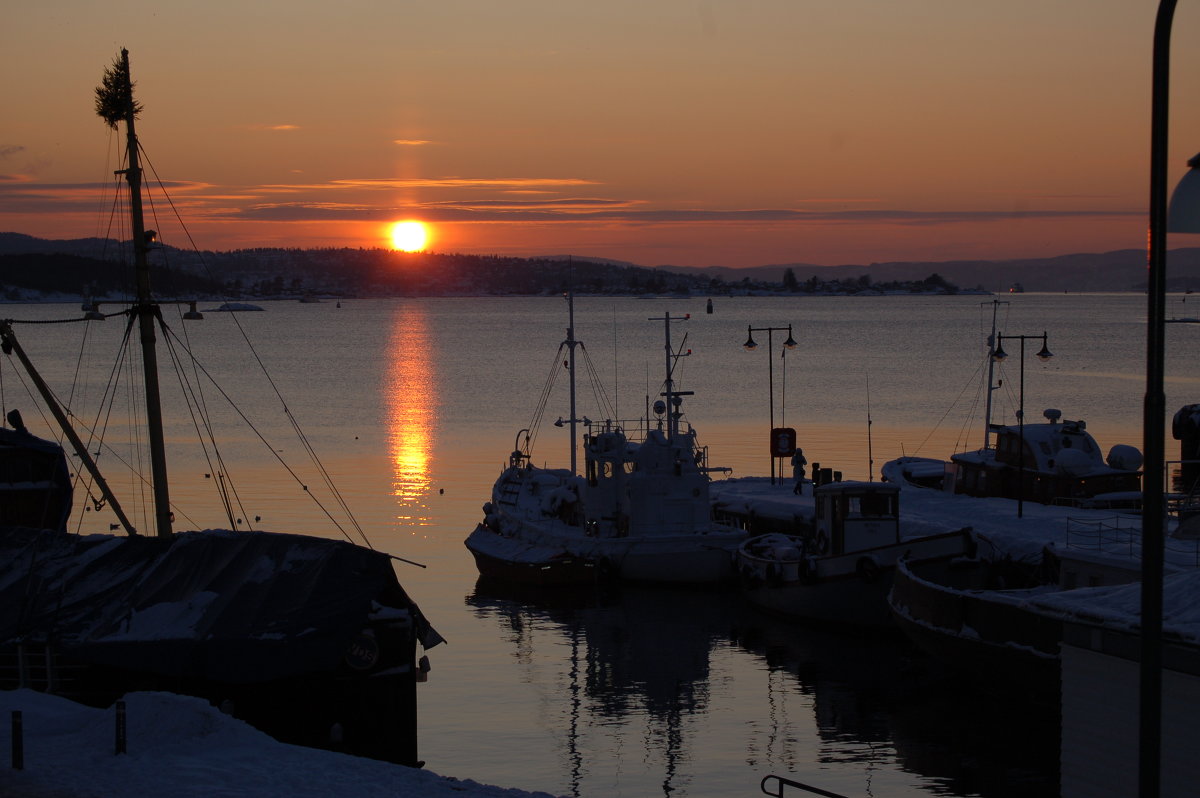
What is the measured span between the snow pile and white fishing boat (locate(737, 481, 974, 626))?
69.4 feet

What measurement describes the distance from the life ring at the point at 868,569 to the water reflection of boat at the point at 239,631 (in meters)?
15.8

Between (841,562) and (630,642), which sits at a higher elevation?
(841,562)

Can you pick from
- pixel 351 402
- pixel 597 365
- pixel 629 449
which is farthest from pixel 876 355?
pixel 629 449

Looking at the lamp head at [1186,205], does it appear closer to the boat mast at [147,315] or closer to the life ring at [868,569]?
the boat mast at [147,315]

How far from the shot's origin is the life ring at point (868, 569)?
34.8 m

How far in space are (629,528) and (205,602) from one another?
74.5 ft

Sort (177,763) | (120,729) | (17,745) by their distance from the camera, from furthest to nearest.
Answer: (120,729), (177,763), (17,745)

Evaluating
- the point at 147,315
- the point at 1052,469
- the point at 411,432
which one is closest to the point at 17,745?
the point at 147,315

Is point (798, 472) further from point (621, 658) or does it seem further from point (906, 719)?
point (906, 719)

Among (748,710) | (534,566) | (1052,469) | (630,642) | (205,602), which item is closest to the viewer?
(205,602)

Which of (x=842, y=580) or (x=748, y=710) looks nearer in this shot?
(x=748, y=710)

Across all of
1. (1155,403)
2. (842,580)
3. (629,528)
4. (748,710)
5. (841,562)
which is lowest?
(748,710)

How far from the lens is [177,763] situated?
48.3ft

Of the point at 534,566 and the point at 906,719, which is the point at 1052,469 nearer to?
the point at 534,566
